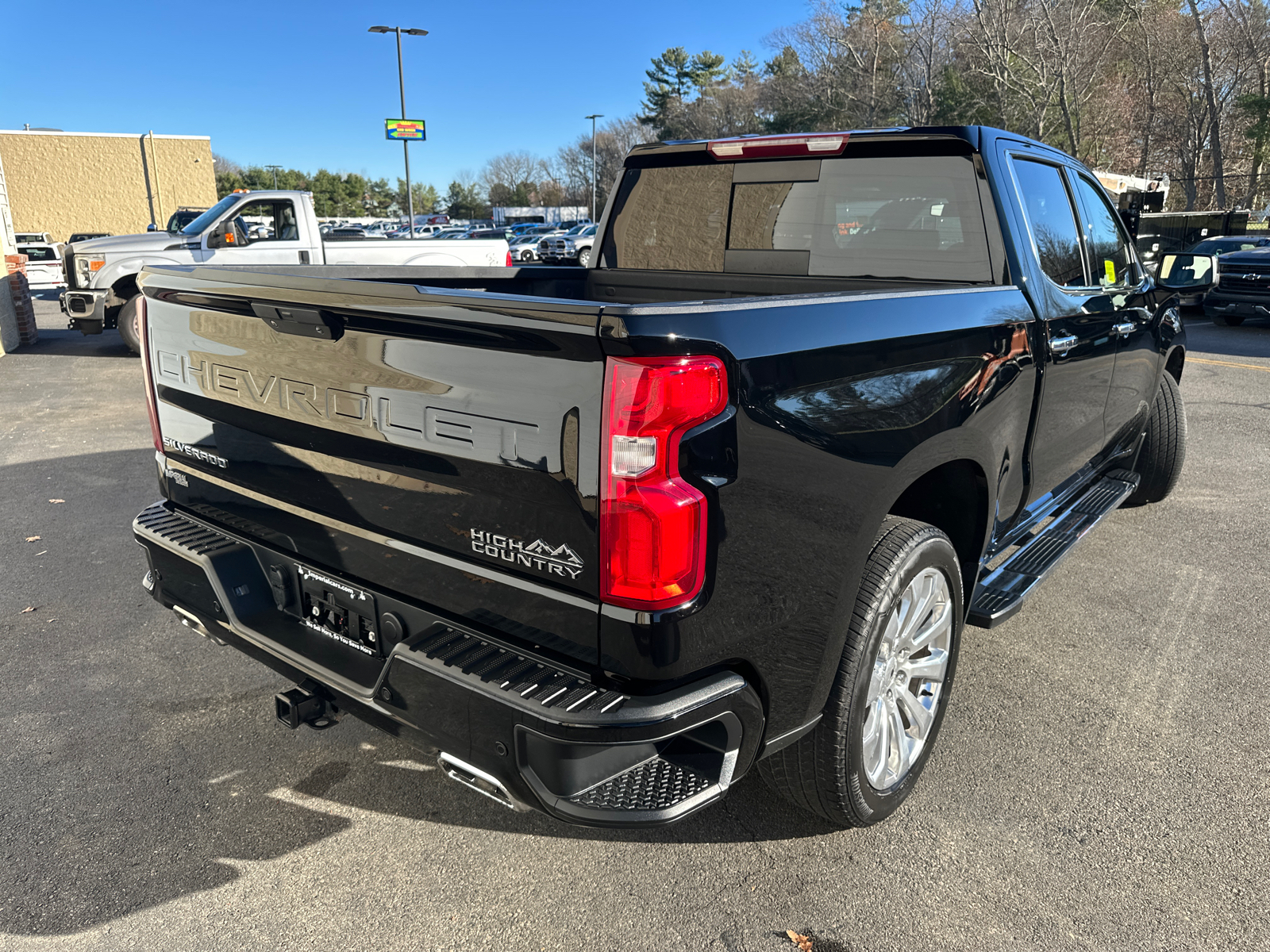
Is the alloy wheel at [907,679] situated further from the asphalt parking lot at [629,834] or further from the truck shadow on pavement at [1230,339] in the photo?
the truck shadow on pavement at [1230,339]

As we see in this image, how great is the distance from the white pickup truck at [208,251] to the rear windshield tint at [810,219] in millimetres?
8189

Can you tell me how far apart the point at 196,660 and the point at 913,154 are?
3503mm

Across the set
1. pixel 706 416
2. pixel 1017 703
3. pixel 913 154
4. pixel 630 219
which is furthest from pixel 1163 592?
pixel 706 416

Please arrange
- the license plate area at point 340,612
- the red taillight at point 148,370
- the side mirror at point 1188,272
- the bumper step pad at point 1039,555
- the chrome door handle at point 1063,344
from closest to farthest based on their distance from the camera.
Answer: the license plate area at point 340,612
the red taillight at point 148,370
the bumper step pad at point 1039,555
the chrome door handle at point 1063,344
the side mirror at point 1188,272

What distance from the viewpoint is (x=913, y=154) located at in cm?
325

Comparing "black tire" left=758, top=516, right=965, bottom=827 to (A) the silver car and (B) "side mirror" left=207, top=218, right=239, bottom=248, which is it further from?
(A) the silver car

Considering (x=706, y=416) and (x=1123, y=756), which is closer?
(x=706, y=416)

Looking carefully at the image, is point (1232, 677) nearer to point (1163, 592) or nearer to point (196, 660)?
point (1163, 592)

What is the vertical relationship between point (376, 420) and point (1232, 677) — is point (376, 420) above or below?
above

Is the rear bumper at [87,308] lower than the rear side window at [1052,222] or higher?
lower

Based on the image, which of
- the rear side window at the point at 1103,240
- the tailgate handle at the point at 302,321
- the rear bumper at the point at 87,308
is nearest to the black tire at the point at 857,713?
the tailgate handle at the point at 302,321

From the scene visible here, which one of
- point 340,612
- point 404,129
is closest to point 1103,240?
point 340,612

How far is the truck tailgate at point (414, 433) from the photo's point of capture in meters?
1.72

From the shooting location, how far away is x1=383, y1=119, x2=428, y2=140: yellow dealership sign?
82.6ft
